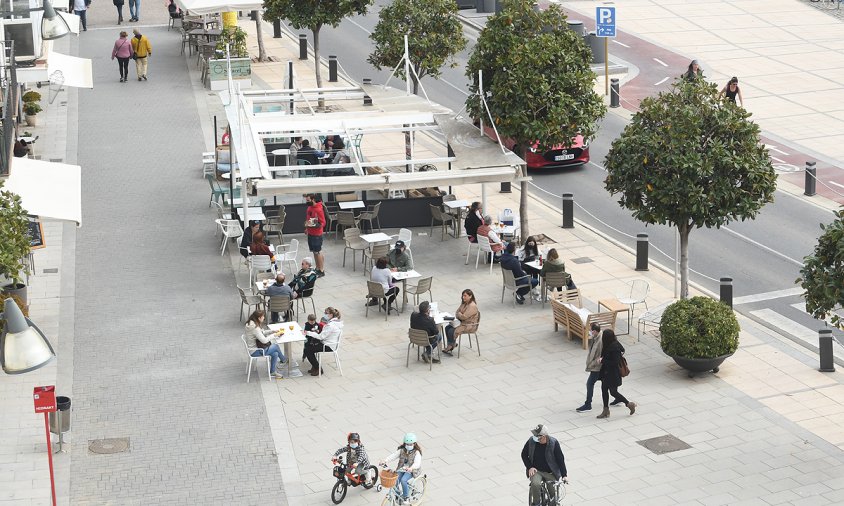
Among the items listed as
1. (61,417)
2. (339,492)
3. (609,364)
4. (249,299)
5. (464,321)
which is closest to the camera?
(339,492)

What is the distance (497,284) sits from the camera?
27.9 m

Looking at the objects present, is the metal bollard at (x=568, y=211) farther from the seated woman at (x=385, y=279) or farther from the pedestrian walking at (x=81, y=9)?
the pedestrian walking at (x=81, y=9)

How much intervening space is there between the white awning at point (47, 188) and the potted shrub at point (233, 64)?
15.3 meters

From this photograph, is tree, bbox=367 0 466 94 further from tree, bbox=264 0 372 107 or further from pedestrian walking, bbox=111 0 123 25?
pedestrian walking, bbox=111 0 123 25

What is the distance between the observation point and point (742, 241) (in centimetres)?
3078

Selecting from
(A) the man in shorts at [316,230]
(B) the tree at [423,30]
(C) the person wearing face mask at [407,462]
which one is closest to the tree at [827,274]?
(C) the person wearing face mask at [407,462]

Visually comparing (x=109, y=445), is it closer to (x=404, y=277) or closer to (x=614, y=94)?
(x=404, y=277)

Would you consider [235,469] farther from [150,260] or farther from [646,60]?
[646,60]

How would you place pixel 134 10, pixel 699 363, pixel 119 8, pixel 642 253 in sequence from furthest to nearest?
pixel 134 10 → pixel 119 8 → pixel 642 253 → pixel 699 363

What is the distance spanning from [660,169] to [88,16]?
1463 inches

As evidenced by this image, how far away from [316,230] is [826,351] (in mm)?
10291

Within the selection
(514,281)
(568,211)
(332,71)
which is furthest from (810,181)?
(332,71)

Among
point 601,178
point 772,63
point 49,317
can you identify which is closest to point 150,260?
point 49,317

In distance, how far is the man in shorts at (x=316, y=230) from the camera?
93.0 ft
